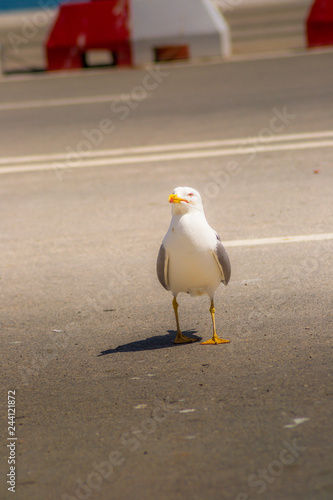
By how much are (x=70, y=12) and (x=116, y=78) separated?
292 centimetres

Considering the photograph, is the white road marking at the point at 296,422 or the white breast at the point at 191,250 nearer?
the white road marking at the point at 296,422

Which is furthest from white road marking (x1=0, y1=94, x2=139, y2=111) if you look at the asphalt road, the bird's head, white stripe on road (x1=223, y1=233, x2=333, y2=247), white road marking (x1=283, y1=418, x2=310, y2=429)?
white road marking (x1=283, y1=418, x2=310, y2=429)

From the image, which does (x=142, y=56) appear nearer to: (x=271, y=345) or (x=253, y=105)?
(x=253, y=105)

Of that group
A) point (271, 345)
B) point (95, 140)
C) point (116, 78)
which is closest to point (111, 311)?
point (271, 345)

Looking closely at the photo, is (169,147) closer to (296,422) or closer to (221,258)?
(221,258)

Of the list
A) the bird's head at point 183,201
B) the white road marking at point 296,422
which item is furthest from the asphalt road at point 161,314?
the bird's head at point 183,201

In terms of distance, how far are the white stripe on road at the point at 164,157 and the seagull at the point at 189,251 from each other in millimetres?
5086

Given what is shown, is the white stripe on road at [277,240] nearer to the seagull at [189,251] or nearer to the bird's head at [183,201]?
the seagull at [189,251]

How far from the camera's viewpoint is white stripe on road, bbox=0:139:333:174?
9750 millimetres

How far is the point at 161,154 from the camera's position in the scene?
32.9ft

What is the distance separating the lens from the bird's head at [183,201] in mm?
4633

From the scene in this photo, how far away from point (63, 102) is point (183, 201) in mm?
10280

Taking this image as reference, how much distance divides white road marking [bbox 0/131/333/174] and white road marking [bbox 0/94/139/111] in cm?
378

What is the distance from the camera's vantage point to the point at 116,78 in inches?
648
